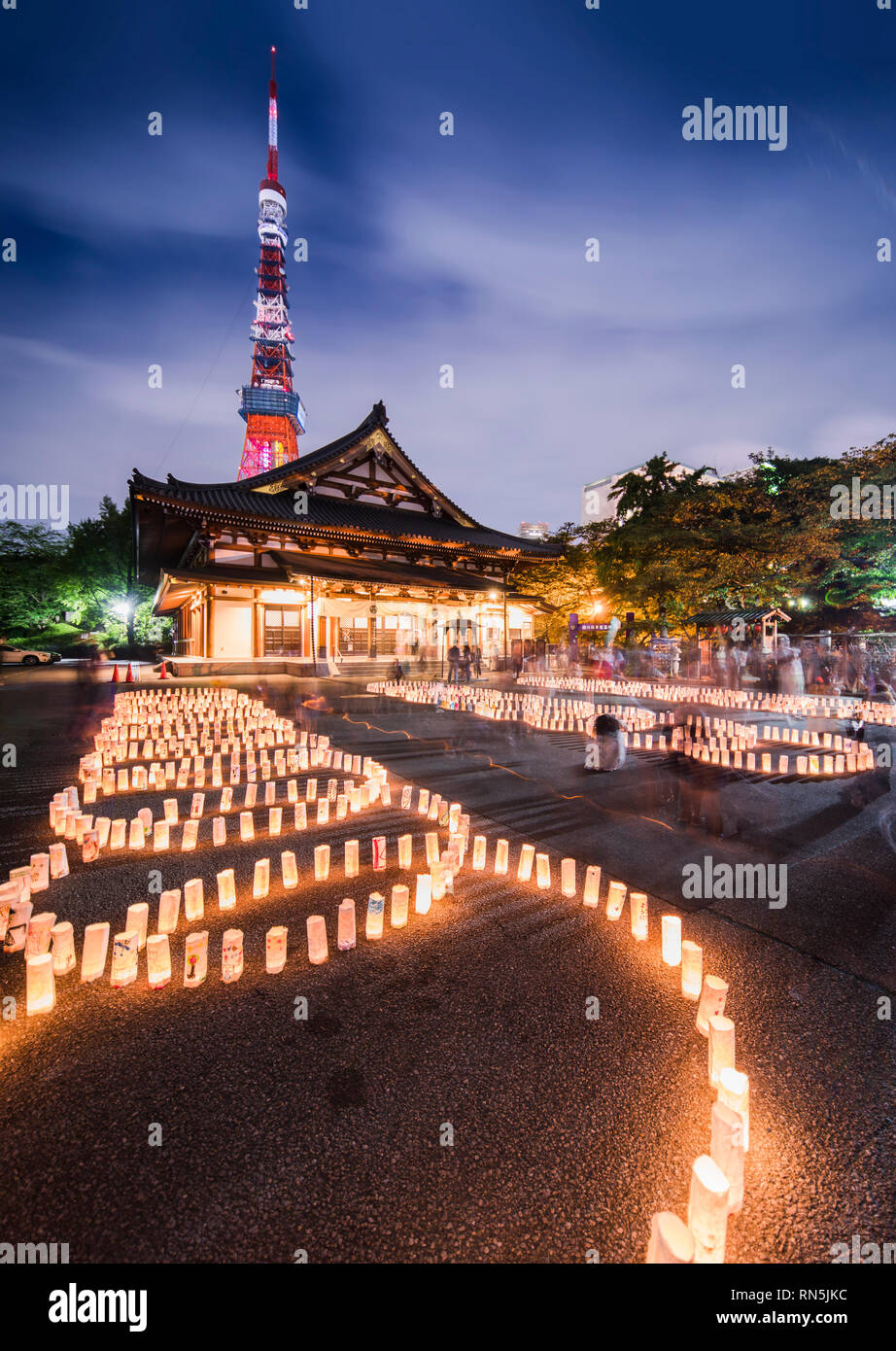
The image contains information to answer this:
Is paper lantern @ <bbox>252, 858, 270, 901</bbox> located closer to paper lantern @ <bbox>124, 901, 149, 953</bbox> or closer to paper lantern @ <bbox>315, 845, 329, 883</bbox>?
paper lantern @ <bbox>315, 845, 329, 883</bbox>

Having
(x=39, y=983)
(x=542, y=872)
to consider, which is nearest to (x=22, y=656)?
(x=39, y=983)

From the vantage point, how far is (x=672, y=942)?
286 cm

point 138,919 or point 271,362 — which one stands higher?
point 271,362

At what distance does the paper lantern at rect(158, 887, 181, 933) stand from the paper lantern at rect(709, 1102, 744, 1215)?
9.30ft

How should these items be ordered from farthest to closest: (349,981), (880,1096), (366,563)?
(366,563), (349,981), (880,1096)

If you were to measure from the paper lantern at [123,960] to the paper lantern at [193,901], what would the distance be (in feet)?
1.66

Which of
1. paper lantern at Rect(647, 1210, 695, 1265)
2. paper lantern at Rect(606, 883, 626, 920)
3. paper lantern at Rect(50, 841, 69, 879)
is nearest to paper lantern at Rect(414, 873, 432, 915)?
paper lantern at Rect(606, 883, 626, 920)

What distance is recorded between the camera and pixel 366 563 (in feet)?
75.0

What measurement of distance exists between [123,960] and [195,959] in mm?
367

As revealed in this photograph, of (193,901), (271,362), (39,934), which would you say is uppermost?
(271,362)

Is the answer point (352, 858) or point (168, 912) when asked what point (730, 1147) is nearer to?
point (352, 858)
